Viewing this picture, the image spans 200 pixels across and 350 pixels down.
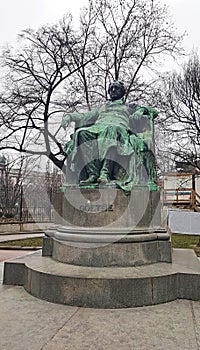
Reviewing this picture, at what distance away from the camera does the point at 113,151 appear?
5859 millimetres

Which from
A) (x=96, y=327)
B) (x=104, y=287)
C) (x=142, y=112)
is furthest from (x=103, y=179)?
(x=96, y=327)

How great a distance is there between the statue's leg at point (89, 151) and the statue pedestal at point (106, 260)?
1.95ft

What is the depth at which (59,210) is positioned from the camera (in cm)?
612

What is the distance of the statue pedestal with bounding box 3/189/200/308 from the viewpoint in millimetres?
4129

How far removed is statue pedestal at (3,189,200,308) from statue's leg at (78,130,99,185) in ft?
1.95

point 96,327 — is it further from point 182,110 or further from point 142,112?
point 182,110

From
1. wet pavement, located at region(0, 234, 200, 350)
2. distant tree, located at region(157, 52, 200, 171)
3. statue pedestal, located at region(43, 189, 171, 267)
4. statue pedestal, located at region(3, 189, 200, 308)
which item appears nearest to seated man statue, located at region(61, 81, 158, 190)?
statue pedestal, located at region(43, 189, 171, 267)

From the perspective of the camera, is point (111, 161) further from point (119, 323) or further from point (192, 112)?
point (192, 112)

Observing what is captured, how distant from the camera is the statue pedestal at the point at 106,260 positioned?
413 cm

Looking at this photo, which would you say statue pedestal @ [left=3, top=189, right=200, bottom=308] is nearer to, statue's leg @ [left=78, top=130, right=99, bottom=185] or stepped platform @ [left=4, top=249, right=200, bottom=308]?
stepped platform @ [left=4, top=249, right=200, bottom=308]

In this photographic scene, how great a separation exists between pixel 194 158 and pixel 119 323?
1321cm

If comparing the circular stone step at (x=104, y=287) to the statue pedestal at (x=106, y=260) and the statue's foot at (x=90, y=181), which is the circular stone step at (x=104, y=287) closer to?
the statue pedestal at (x=106, y=260)

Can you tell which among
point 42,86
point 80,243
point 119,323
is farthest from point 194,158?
point 119,323

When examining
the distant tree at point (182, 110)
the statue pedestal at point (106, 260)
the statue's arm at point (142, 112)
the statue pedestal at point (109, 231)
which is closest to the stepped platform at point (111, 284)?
the statue pedestal at point (106, 260)
